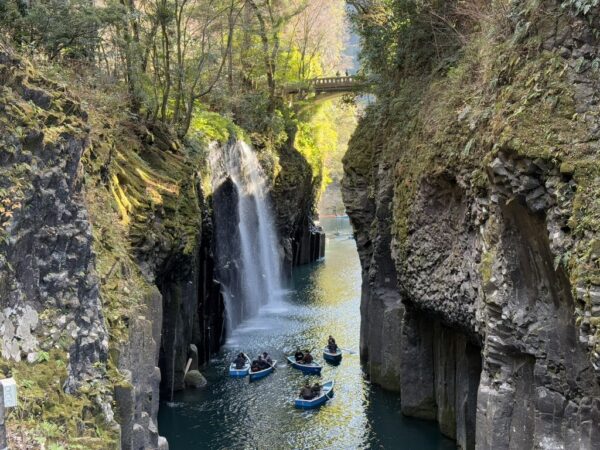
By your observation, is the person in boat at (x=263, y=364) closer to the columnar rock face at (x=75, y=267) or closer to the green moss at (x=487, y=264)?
the columnar rock face at (x=75, y=267)

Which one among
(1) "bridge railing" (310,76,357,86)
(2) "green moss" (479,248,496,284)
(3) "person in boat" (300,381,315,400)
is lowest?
(3) "person in boat" (300,381,315,400)

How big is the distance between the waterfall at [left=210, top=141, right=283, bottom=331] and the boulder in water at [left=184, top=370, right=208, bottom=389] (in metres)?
7.80

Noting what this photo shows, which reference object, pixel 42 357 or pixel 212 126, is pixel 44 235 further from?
pixel 212 126

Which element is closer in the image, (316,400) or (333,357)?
(316,400)

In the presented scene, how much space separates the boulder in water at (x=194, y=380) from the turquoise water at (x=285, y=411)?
1.21 ft

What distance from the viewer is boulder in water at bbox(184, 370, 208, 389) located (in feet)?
84.1

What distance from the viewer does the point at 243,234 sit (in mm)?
39031

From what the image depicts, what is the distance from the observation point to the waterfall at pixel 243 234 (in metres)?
34.0

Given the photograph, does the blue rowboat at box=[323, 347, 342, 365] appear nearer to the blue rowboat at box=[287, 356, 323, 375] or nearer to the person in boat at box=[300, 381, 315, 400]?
the blue rowboat at box=[287, 356, 323, 375]

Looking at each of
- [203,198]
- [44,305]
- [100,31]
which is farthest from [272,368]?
[44,305]

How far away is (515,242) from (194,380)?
14863 mm

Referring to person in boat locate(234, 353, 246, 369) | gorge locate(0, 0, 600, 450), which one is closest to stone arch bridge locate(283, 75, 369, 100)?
gorge locate(0, 0, 600, 450)

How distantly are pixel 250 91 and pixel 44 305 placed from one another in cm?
3424

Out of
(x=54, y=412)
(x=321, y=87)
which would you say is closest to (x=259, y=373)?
(x=54, y=412)
